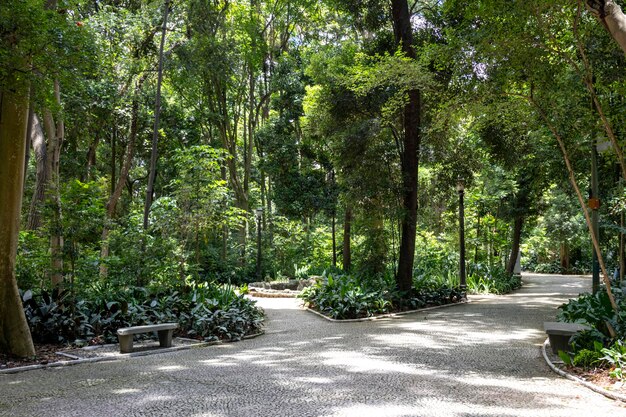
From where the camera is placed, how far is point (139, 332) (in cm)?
697

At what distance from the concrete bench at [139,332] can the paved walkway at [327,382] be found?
18.5 inches

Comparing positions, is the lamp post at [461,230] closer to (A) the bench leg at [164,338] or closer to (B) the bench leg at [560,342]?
(B) the bench leg at [560,342]

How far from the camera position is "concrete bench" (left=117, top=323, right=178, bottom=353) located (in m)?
6.79

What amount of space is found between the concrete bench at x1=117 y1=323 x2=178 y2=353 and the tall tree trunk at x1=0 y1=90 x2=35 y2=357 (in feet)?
3.63

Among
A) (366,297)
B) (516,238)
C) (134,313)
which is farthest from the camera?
(516,238)

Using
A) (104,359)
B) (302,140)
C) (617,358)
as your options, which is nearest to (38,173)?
(104,359)

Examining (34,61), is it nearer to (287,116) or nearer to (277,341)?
(277,341)

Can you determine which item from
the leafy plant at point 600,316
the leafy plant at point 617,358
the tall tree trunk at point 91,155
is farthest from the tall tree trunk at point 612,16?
the tall tree trunk at point 91,155

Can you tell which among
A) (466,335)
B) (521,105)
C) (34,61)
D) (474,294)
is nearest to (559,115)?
(521,105)

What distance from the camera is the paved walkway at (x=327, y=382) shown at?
13.0ft

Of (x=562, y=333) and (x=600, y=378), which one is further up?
(x=562, y=333)

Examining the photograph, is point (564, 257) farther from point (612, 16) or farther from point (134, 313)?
point (134, 313)

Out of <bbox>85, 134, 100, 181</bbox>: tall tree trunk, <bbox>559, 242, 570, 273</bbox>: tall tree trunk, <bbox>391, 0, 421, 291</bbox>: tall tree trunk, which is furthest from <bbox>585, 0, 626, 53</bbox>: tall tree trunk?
<bbox>559, 242, 570, 273</bbox>: tall tree trunk

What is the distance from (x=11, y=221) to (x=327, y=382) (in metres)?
4.74
